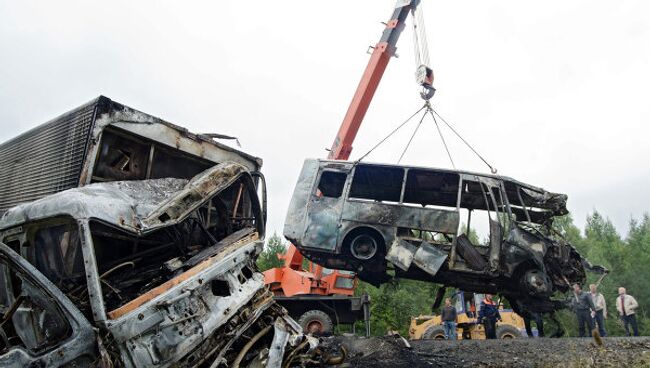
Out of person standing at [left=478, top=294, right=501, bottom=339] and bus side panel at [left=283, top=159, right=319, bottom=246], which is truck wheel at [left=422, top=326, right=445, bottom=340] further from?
bus side panel at [left=283, top=159, right=319, bottom=246]

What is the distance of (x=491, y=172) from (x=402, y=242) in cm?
177

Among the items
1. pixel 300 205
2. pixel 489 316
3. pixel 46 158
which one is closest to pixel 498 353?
pixel 300 205

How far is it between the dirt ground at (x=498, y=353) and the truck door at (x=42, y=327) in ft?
8.04

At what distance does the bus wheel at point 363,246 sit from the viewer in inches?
237

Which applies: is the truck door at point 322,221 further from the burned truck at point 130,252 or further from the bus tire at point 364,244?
the burned truck at point 130,252

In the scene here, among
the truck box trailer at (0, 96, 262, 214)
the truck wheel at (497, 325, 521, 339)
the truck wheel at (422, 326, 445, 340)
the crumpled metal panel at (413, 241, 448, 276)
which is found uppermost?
the truck box trailer at (0, 96, 262, 214)

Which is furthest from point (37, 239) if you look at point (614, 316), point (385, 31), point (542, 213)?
point (614, 316)

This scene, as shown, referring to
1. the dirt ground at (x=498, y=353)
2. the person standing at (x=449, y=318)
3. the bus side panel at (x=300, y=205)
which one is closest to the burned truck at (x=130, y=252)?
the dirt ground at (x=498, y=353)

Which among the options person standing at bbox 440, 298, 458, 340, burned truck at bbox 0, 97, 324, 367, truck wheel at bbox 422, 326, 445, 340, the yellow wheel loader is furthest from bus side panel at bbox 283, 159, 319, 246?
truck wheel at bbox 422, 326, 445, 340

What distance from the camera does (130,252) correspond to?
135 inches

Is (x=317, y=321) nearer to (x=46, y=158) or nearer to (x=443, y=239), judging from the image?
(x=443, y=239)

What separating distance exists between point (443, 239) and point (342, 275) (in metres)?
3.27

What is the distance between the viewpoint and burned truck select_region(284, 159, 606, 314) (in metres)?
5.78

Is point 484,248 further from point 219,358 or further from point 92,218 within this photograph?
point 92,218
